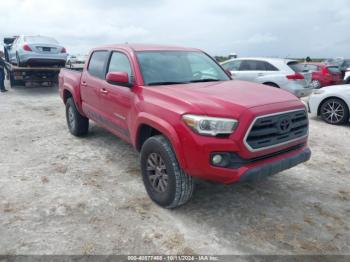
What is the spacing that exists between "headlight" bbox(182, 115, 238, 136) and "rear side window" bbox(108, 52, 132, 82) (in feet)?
4.98

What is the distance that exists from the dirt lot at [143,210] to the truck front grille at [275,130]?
0.89 m

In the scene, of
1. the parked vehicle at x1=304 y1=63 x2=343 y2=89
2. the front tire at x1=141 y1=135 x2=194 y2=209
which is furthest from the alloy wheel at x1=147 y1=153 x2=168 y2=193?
the parked vehicle at x1=304 y1=63 x2=343 y2=89

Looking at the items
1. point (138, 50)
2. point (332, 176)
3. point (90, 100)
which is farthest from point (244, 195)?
point (90, 100)

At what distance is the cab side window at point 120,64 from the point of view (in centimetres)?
431

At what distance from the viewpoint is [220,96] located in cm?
331

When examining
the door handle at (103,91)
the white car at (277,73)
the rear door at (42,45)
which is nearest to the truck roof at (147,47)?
the door handle at (103,91)

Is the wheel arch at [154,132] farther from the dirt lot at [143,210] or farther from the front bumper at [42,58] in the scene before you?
the front bumper at [42,58]

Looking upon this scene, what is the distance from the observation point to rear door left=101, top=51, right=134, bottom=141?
13.6 ft

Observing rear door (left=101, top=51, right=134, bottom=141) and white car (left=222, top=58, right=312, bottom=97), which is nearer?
rear door (left=101, top=51, right=134, bottom=141)

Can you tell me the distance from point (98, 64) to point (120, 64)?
0.84m

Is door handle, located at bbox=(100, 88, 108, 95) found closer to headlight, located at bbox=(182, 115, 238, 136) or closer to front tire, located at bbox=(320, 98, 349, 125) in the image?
headlight, located at bbox=(182, 115, 238, 136)

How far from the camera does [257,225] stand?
10.9ft

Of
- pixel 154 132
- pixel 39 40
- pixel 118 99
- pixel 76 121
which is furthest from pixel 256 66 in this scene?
pixel 39 40

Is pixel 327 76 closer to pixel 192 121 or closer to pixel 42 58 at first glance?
pixel 42 58
